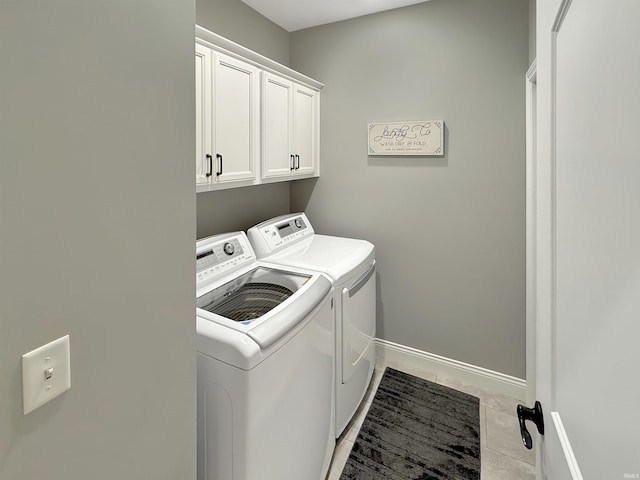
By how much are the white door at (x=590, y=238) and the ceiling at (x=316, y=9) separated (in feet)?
6.78

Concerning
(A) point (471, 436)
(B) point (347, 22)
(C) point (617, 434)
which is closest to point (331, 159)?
(B) point (347, 22)

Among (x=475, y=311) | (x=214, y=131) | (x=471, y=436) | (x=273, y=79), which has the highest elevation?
(x=273, y=79)

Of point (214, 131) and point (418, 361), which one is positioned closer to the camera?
point (214, 131)

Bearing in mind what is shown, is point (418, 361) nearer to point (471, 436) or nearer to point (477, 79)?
point (471, 436)

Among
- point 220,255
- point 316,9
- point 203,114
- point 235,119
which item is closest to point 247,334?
point 220,255

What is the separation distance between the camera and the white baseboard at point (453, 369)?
2.46 meters

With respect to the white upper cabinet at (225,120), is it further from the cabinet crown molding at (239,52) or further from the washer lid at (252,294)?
the washer lid at (252,294)

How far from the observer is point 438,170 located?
254 centimetres

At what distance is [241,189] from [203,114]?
2.83 ft

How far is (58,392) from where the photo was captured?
652 mm

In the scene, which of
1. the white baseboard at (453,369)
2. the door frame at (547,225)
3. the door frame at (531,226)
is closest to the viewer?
the door frame at (547,225)

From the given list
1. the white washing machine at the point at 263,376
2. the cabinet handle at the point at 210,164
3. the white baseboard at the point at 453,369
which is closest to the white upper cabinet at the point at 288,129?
the cabinet handle at the point at 210,164

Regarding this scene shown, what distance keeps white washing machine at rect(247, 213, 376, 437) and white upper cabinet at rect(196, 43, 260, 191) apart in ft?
1.49

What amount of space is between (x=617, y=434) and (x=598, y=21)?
510 millimetres
